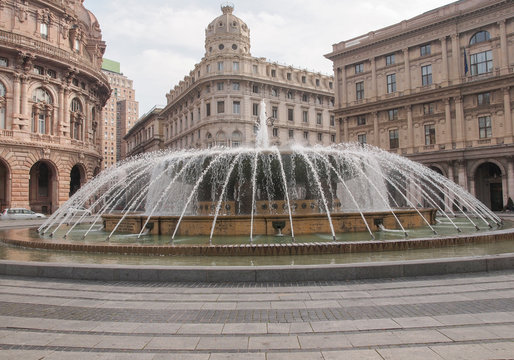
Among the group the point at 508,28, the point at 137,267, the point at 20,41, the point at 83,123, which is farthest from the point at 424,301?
the point at 83,123

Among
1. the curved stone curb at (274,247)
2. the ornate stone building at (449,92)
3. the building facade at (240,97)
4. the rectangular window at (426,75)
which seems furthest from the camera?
the building facade at (240,97)

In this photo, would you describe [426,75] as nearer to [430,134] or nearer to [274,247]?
[430,134]

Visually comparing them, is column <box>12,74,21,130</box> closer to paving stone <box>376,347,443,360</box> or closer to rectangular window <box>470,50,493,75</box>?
paving stone <box>376,347,443,360</box>

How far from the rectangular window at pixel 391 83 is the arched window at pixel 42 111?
1468 inches

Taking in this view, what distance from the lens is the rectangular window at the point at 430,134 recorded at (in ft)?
132

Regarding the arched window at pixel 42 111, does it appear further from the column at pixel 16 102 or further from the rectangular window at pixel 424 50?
the rectangular window at pixel 424 50

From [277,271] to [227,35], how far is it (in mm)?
57646

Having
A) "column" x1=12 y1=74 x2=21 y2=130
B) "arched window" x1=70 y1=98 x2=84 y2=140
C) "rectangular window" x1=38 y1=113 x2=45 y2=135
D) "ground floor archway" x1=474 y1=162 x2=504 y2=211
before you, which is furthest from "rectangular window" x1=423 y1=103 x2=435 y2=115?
"column" x1=12 y1=74 x2=21 y2=130

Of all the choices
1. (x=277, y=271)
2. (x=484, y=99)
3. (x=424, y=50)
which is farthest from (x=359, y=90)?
(x=277, y=271)

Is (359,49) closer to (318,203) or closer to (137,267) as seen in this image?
(318,203)

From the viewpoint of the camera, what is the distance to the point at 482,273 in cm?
777

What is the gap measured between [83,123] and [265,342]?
4597cm

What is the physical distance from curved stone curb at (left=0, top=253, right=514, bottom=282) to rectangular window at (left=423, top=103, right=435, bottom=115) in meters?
36.1

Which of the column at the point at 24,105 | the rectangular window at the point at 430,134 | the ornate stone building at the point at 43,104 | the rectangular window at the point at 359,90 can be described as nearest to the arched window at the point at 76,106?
the ornate stone building at the point at 43,104
